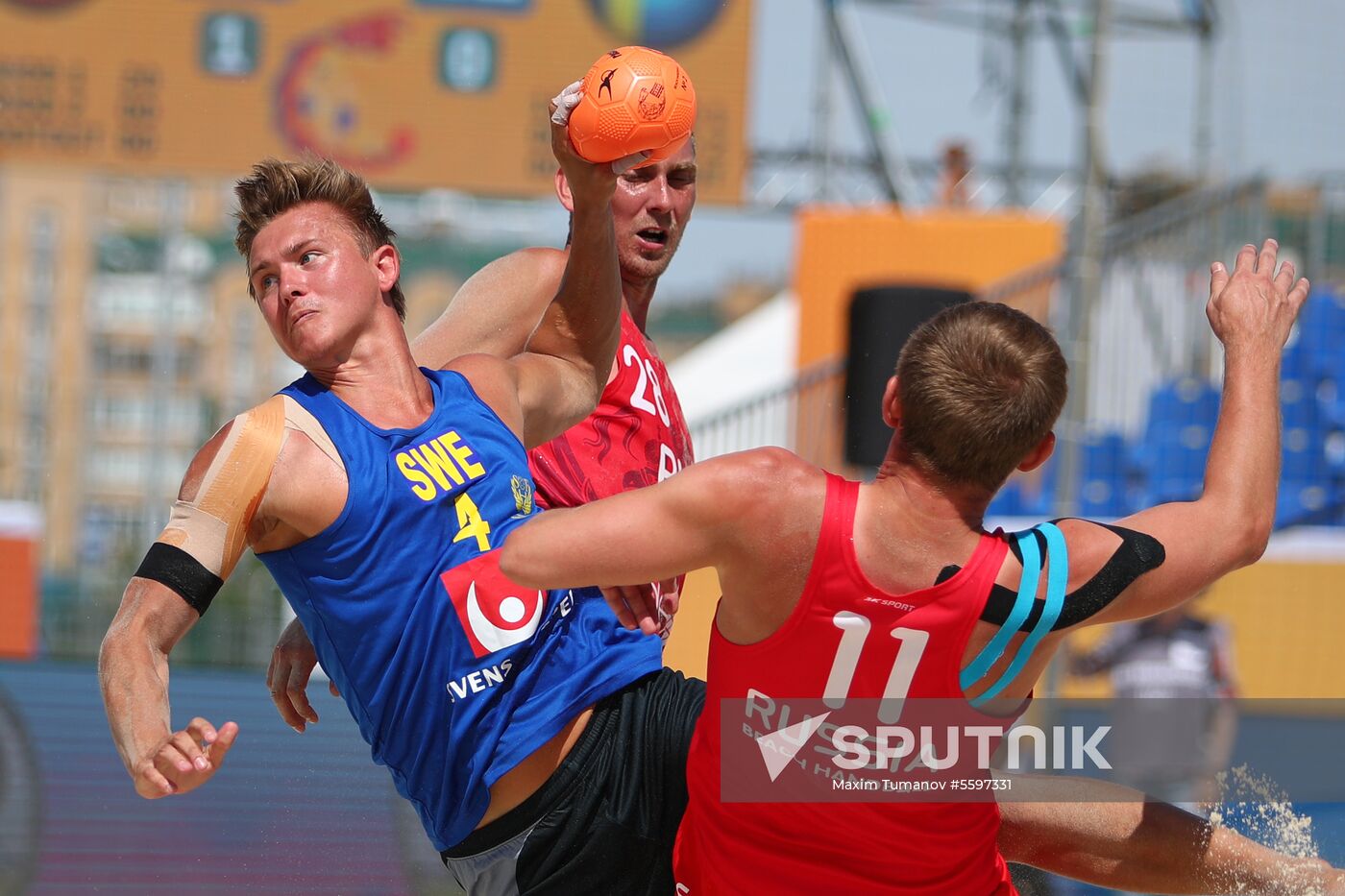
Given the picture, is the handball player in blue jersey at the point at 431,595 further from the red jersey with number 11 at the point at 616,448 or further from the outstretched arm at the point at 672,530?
the red jersey with number 11 at the point at 616,448

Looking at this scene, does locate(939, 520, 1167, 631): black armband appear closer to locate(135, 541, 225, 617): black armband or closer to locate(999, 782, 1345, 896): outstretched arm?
locate(999, 782, 1345, 896): outstretched arm

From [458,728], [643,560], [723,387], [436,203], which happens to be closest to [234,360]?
[436,203]

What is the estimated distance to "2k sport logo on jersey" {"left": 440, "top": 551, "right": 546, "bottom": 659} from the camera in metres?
2.52

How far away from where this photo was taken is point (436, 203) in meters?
9.10

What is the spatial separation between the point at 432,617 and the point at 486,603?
0.31 feet

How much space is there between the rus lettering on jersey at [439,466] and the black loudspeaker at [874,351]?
310cm

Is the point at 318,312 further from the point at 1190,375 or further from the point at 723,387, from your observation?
the point at 723,387

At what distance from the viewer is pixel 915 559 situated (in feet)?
7.04

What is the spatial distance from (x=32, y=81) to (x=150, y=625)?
8.87 m

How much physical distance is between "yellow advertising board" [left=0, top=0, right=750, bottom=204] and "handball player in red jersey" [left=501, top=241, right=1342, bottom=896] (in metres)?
7.86

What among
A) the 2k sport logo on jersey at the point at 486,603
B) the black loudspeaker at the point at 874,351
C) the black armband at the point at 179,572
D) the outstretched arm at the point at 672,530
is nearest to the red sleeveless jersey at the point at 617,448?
the 2k sport logo on jersey at the point at 486,603

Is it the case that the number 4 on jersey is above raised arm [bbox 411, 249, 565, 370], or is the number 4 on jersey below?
below

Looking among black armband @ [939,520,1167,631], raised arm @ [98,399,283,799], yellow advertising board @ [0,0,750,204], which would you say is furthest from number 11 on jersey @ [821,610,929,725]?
yellow advertising board @ [0,0,750,204]

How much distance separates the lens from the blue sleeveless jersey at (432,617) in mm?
2498
